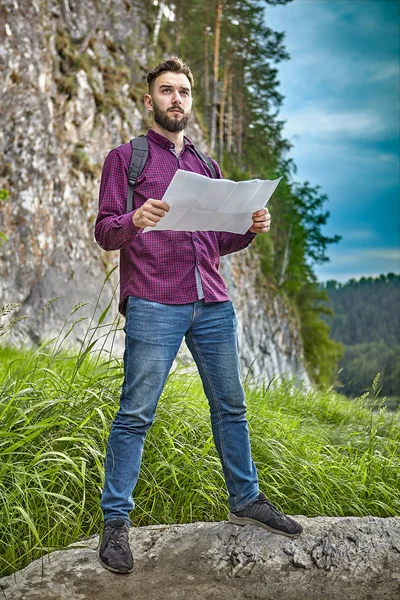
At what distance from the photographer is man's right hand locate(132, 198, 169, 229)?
2.88 metres

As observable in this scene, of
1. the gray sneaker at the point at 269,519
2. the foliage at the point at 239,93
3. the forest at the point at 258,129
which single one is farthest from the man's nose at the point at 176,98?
the forest at the point at 258,129

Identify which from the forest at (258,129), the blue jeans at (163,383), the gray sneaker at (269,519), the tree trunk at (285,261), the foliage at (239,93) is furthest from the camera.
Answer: the tree trunk at (285,261)

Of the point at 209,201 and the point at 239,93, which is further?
the point at 239,93

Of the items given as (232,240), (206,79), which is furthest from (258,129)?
(232,240)

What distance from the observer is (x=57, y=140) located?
13.3 metres

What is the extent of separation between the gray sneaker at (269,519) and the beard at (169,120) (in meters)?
1.98

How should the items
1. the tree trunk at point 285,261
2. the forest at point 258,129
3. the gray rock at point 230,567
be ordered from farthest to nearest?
the tree trunk at point 285,261 < the forest at point 258,129 < the gray rock at point 230,567

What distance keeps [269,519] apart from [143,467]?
2.77 ft

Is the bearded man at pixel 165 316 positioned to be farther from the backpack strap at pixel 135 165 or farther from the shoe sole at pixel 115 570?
the shoe sole at pixel 115 570

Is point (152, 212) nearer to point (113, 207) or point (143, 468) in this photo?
point (113, 207)

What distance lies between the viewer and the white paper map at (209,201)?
2824 mm

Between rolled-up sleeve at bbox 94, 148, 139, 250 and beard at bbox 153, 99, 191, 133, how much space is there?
0.30m

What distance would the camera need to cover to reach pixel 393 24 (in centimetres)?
4844

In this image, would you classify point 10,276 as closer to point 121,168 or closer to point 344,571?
point 121,168
